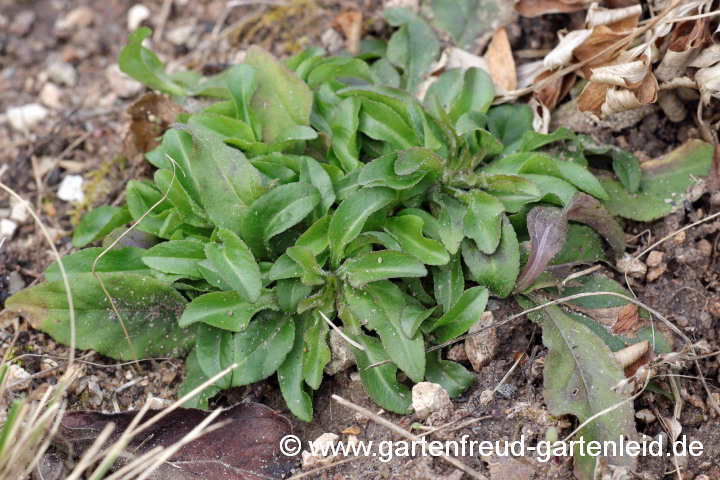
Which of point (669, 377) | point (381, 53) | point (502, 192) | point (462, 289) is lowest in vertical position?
point (669, 377)

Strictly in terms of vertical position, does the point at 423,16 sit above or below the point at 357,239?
above

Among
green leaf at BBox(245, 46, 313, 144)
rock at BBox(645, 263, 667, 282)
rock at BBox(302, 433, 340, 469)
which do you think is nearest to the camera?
rock at BBox(302, 433, 340, 469)

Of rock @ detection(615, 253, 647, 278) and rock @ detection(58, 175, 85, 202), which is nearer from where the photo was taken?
rock @ detection(615, 253, 647, 278)

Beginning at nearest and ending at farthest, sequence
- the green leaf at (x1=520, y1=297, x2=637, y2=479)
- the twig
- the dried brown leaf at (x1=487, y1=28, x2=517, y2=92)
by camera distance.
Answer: the twig
the green leaf at (x1=520, y1=297, x2=637, y2=479)
the dried brown leaf at (x1=487, y1=28, x2=517, y2=92)

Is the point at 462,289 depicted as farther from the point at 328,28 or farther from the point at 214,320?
the point at 328,28

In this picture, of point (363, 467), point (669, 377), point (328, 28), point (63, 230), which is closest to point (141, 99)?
point (63, 230)

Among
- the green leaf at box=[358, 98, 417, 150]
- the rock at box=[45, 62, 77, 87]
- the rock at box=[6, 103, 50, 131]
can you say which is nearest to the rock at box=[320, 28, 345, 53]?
the green leaf at box=[358, 98, 417, 150]

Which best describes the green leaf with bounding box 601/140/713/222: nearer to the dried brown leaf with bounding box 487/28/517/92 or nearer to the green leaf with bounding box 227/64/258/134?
the dried brown leaf with bounding box 487/28/517/92
